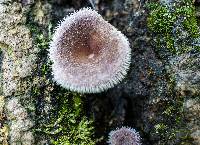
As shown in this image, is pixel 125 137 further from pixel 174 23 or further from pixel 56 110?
pixel 174 23

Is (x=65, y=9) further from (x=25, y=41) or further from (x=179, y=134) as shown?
(x=179, y=134)

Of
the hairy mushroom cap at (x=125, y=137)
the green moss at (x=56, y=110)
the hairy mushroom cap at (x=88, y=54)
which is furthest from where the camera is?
the green moss at (x=56, y=110)

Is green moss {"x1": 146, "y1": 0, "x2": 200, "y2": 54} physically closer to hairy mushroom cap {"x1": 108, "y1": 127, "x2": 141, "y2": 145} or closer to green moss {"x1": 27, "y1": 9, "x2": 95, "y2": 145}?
hairy mushroom cap {"x1": 108, "y1": 127, "x2": 141, "y2": 145}

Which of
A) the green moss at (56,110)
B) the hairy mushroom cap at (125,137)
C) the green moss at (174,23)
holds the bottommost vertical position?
the hairy mushroom cap at (125,137)

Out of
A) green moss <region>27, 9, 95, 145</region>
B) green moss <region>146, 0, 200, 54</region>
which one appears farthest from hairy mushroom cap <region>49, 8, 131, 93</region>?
green moss <region>146, 0, 200, 54</region>

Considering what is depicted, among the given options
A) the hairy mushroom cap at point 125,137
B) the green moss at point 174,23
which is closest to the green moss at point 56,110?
the hairy mushroom cap at point 125,137

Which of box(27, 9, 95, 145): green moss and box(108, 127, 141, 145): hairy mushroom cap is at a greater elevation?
box(27, 9, 95, 145): green moss

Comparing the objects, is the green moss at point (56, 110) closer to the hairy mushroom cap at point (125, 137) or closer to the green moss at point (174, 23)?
the hairy mushroom cap at point (125, 137)
